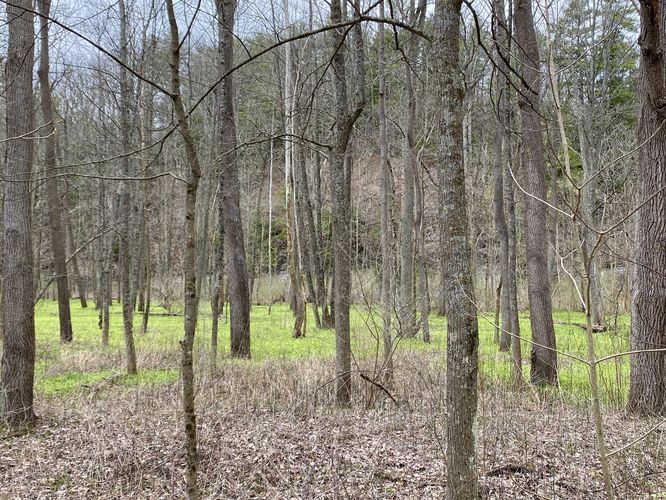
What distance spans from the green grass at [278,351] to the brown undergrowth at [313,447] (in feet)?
2.41

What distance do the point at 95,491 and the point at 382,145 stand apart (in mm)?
6025

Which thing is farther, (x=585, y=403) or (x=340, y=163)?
(x=340, y=163)

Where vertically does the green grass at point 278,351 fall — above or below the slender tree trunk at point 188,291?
below

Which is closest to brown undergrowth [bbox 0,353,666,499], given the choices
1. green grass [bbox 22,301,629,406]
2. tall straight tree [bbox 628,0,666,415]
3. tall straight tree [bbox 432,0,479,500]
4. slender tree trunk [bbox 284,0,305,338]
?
tall straight tree [bbox 628,0,666,415]

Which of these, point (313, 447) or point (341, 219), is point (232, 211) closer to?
point (341, 219)

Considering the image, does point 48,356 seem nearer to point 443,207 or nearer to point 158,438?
point 158,438

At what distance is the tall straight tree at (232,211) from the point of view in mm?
9094

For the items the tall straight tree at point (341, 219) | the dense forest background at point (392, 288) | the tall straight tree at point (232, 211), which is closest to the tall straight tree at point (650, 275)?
the dense forest background at point (392, 288)

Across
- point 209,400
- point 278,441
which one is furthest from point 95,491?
point 209,400

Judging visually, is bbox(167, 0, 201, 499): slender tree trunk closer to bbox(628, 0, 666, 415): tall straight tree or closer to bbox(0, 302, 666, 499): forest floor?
bbox(0, 302, 666, 499): forest floor

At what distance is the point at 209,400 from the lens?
6227 millimetres

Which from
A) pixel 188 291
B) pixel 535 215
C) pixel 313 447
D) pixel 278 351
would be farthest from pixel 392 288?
pixel 188 291

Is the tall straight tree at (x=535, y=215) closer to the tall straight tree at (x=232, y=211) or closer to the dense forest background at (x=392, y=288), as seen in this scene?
the dense forest background at (x=392, y=288)

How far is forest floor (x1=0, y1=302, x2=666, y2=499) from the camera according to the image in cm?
395
